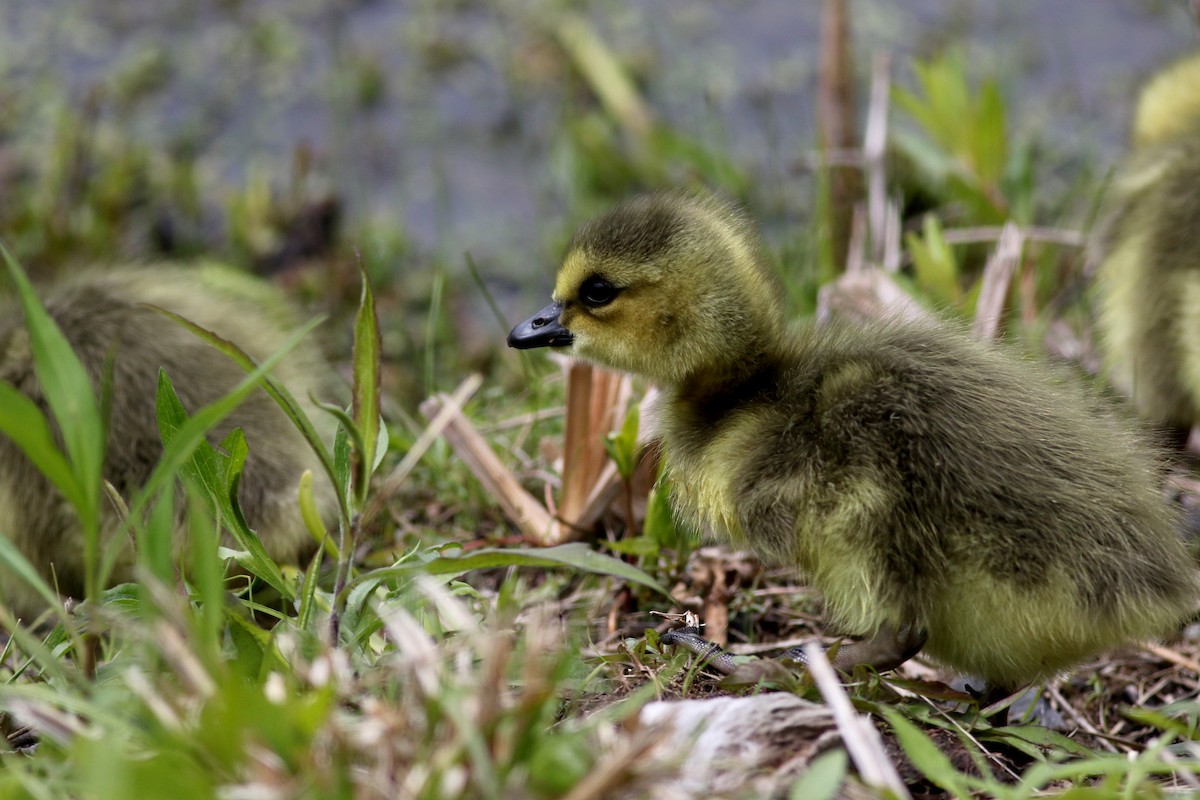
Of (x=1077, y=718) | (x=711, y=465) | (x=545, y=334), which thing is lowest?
(x=1077, y=718)

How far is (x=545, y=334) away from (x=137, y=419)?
735 millimetres

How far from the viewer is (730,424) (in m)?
1.81

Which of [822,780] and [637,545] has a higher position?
[822,780]

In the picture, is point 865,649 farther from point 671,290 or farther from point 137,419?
point 137,419

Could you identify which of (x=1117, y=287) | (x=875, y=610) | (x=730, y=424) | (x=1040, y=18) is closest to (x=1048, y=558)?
(x=875, y=610)

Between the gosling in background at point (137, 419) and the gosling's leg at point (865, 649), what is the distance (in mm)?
783

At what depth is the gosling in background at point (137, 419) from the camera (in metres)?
2.17

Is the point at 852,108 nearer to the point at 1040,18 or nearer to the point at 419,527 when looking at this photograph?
the point at 1040,18

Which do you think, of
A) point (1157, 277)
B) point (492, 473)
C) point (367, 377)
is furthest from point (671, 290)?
point (1157, 277)

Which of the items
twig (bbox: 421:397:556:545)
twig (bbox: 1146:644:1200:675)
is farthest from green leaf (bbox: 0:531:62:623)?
twig (bbox: 1146:644:1200:675)

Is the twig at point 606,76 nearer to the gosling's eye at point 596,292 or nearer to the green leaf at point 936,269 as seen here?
the green leaf at point 936,269

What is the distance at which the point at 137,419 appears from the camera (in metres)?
2.20

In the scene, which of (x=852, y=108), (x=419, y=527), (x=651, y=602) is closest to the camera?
(x=651, y=602)

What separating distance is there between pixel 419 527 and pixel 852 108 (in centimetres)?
195
